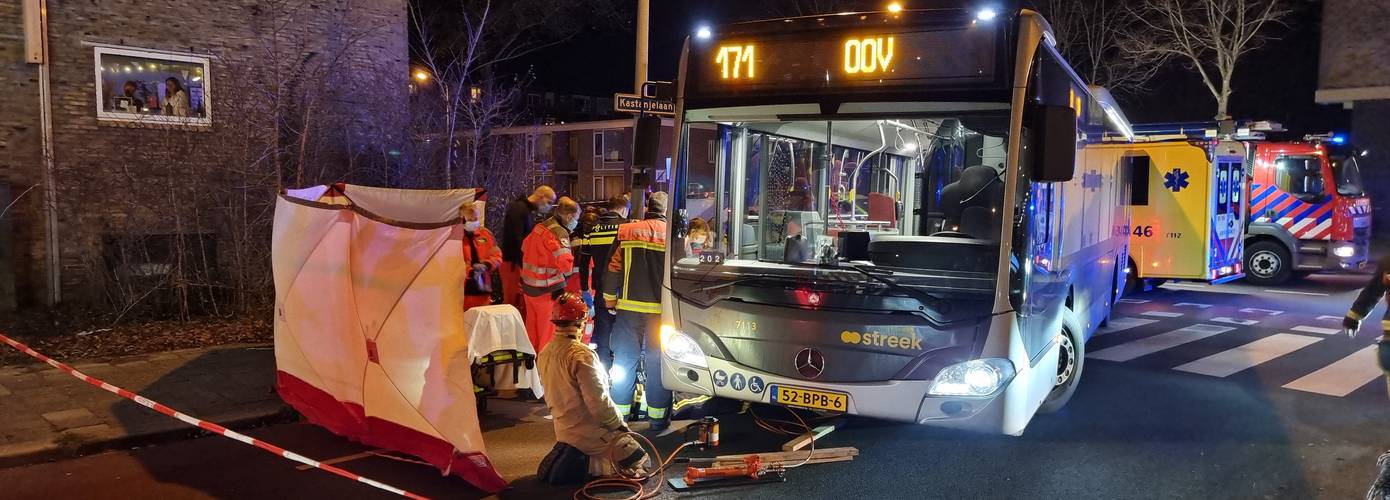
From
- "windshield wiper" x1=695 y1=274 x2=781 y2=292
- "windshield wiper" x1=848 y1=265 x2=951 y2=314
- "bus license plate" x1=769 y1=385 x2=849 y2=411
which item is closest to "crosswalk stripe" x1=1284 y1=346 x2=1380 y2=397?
"windshield wiper" x1=848 y1=265 x2=951 y2=314

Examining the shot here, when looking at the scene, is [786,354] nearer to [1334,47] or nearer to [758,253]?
[758,253]

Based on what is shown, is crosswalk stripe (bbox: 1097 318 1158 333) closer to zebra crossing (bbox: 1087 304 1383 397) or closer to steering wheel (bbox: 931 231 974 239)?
zebra crossing (bbox: 1087 304 1383 397)

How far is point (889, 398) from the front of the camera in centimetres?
522

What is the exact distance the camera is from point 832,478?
5.42 m

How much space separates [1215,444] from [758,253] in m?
3.50

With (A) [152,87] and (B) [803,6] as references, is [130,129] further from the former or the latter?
(B) [803,6]

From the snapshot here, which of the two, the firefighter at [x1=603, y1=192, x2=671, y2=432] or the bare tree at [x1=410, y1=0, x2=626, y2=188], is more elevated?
the bare tree at [x1=410, y1=0, x2=626, y2=188]

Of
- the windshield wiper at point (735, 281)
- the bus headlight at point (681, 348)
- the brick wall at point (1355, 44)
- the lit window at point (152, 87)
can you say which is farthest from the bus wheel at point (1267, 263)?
the lit window at point (152, 87)

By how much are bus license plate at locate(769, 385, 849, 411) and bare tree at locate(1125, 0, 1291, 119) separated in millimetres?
24934

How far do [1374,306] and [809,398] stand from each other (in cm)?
317

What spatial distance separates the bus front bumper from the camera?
513 cm

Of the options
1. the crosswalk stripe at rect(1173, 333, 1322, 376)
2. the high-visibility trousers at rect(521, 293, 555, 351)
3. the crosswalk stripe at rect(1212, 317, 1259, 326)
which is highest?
the high-visibility trousers at rect(521, 293, 555, 351)

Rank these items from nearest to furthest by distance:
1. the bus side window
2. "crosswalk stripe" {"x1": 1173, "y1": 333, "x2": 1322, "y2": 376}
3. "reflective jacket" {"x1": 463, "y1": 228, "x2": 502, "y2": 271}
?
1. "reflective jacket" {"x1": 463, "y1": 228, "x2": 502, "y2": 271}
2. "crosswalk stripe" {"x1": 1173, "y1": 333, "x2": 1322, "y2": 376}
3. the bus side window

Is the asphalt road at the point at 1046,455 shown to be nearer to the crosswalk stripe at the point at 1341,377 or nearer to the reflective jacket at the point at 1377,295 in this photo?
the crosswalk stripe at the point at 1341,377
